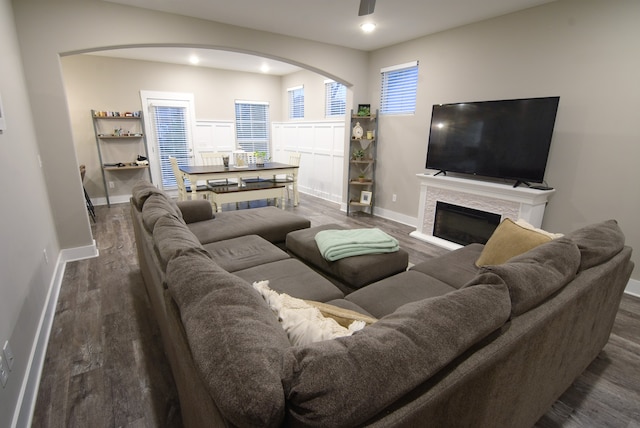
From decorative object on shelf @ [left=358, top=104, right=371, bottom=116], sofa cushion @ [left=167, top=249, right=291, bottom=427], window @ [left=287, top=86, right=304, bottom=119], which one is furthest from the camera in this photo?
window @ [left=287, top=86, right=304, bottom=119]

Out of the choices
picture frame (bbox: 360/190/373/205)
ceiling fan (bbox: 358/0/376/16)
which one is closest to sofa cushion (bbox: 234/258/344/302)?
ceiling fan (bbox: 358/0/376/16)

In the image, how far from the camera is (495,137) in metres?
3.34

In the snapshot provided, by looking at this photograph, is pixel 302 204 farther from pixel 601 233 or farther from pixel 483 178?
pixel 601 233

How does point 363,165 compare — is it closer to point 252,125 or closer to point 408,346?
point 252,125

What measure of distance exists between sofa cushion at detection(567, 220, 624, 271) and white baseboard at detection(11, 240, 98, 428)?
8.85 feet

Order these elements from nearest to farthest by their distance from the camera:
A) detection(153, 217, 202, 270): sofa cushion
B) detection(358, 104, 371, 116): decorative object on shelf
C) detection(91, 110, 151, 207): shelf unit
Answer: detection(153, 217, 202, 270): sofa cushion < detection(358, 104, 371, 116): decorative object on shelf < detection(91, 110, 151, 207): shelf unit

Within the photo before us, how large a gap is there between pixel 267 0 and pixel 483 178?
302cm

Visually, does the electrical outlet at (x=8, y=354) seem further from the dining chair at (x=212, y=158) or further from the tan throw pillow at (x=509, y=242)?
the dining chair at (x=212, y=158)

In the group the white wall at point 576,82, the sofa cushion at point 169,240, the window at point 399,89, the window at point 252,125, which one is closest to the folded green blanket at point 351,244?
the sofa cushion at point 169,240

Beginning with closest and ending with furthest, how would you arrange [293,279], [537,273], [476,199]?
[537,273]
[293,279]
[476,199]

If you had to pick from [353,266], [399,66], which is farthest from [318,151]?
[353,266]

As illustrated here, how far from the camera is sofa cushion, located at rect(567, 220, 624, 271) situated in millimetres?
1432

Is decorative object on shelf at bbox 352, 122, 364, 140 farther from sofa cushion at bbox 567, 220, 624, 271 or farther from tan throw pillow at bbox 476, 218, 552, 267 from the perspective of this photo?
sofa cushion at bbox 567, 220, 624, 271

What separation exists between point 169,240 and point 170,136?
566 centimetres
